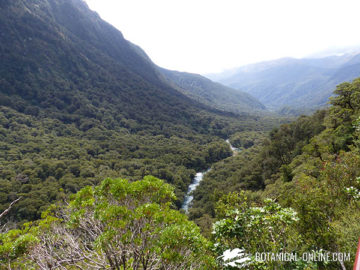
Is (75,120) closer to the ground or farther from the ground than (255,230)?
closer to the ground

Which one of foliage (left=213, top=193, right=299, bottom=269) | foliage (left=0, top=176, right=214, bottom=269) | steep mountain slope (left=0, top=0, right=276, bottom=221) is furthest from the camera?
steep mountain slope (left=0, top=0, right=276, bottom=221)

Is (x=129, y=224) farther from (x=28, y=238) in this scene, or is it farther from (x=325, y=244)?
(x=325, y=244)

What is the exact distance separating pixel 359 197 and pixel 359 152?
933 centimetres

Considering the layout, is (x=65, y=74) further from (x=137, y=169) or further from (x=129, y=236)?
(x=129, y=236)

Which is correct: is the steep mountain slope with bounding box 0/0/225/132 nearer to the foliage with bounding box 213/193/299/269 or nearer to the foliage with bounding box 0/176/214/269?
the foliage with bounding box 0/176/214/269

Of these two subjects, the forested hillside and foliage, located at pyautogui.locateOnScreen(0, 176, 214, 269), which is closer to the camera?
foliage, located at pyautogui.locateOnScreen(0, 176, 214, 269)

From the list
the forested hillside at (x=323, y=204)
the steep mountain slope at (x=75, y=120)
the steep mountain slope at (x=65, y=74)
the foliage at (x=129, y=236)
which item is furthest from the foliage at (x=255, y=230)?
the steep mountain slope at (x=65, y=74)

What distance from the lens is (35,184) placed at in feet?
183

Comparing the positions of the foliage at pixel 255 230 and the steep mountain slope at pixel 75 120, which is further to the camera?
the steep mountain slope at pixel 75 120

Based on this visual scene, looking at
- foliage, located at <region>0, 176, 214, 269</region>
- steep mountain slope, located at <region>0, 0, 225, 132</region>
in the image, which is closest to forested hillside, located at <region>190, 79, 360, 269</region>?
foliage, located at <region>0, 176, 214, 269</region>

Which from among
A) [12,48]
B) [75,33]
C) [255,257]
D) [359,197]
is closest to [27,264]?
[255,257]

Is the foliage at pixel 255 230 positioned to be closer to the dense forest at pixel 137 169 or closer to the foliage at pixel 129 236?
the dense forest at pixel 137 169

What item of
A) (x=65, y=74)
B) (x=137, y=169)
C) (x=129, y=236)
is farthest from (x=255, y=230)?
(x=65, y=74)

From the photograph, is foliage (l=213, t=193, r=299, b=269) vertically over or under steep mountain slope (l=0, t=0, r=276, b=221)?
over
